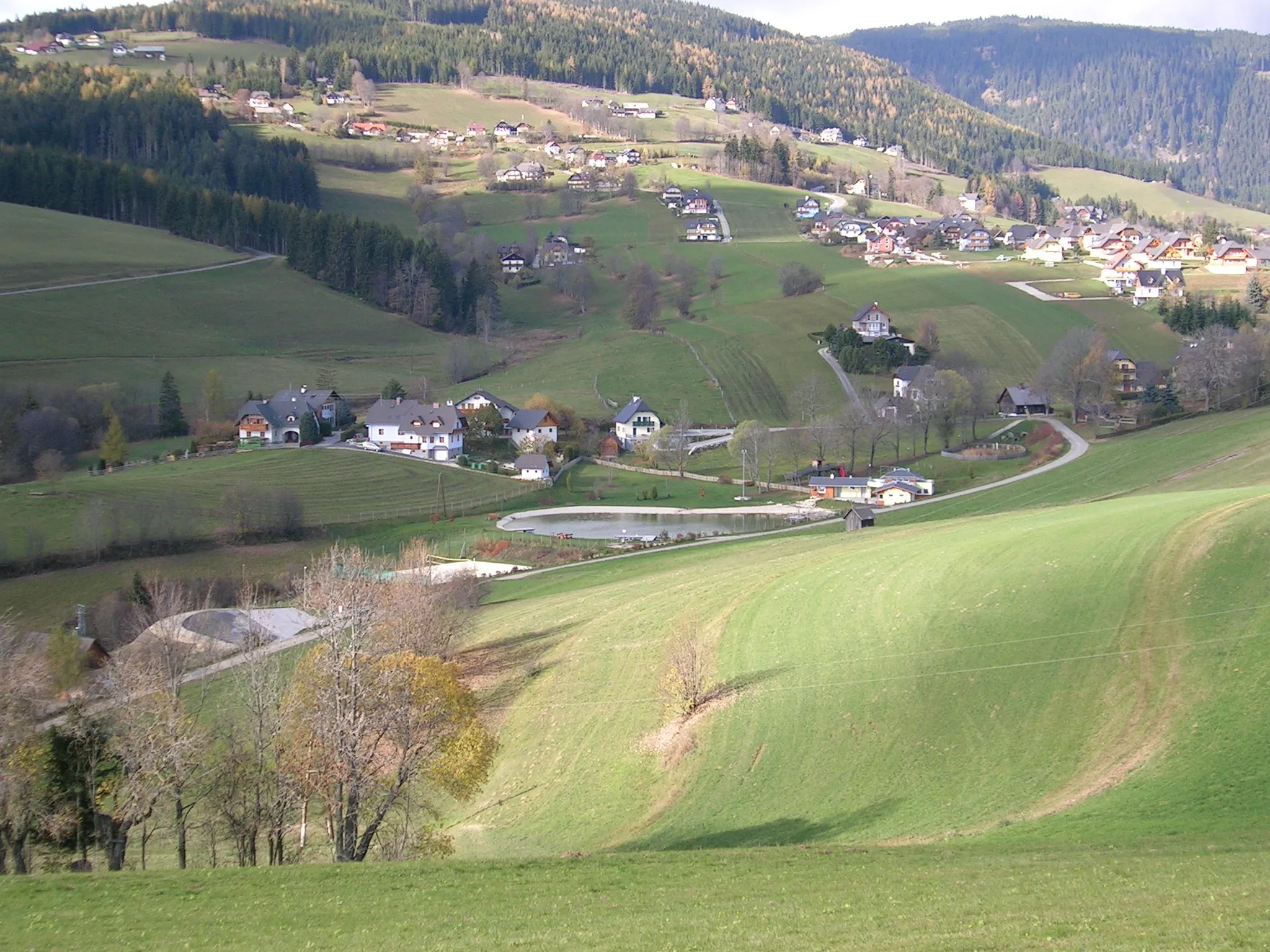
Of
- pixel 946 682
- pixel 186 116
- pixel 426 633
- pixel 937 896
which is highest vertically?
pixel 186 116

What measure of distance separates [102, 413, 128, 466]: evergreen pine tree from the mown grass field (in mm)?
52537

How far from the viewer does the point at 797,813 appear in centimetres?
2247

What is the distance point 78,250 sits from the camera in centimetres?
10112

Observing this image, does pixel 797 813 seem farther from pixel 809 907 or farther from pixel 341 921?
pixel 341 921

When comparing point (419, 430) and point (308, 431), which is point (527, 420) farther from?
point (308, 431)

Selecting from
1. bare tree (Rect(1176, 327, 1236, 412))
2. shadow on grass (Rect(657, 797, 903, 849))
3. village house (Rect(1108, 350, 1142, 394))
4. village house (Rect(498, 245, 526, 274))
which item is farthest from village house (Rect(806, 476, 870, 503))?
village house (Rect(498, 245, 526, 274))

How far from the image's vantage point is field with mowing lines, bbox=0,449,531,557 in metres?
53.5

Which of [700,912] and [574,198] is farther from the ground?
[574,198]

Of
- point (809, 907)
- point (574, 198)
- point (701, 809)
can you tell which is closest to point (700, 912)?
point (809, 907)

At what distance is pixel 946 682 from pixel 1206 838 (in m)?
9.02

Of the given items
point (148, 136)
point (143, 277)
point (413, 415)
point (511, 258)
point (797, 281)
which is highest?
point (148, 136)

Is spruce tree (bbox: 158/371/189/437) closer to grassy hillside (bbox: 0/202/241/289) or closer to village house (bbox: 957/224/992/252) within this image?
grassy hillside (bbox: 0/202/241/289)

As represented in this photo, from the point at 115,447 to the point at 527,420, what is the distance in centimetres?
2429

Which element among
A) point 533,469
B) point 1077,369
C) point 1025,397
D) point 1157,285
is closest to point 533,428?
point 533,469
